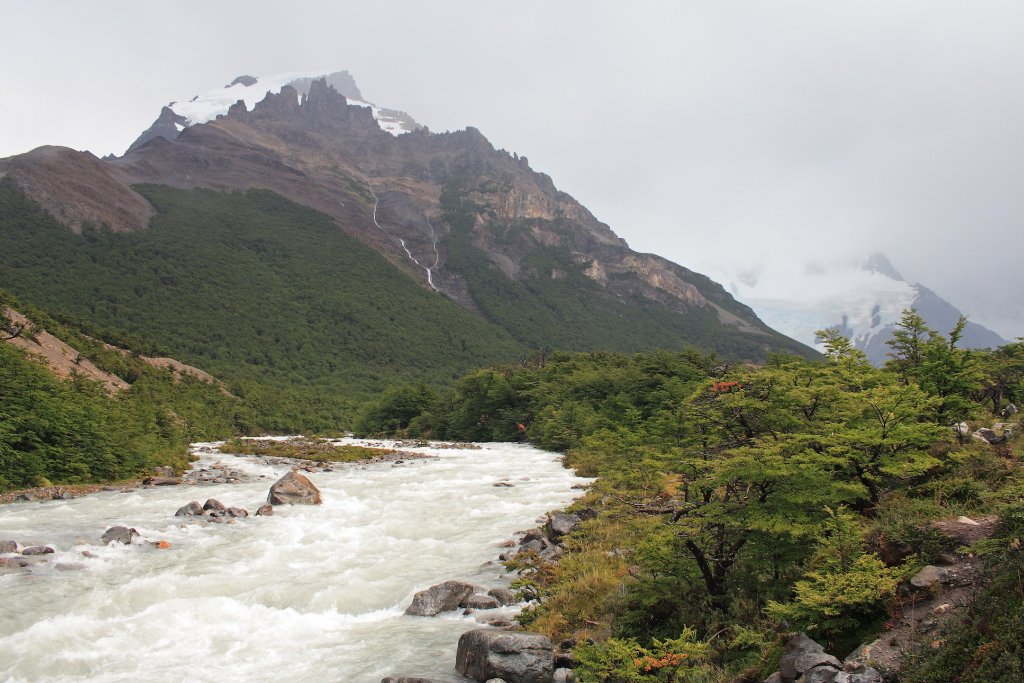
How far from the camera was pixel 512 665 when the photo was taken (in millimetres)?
7215

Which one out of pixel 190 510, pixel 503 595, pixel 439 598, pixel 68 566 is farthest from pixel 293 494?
pixel 503 595

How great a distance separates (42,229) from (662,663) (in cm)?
14216

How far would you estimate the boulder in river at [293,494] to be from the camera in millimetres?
17684

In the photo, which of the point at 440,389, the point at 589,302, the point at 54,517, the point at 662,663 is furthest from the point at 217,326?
the point at 589,302

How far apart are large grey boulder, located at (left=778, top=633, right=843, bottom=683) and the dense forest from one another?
1.11 feet

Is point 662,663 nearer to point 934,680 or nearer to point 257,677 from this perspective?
point 934,680

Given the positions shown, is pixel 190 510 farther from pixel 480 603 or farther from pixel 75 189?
pixel 75 189

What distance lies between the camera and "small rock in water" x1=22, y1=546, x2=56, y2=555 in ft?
37.7

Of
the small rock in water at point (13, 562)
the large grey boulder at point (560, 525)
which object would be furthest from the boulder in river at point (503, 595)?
the small rock in water at point (13, 562)

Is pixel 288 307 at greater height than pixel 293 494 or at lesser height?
greater

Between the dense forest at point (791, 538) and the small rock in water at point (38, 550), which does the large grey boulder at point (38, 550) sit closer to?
the small rock in water at point (38, 550)

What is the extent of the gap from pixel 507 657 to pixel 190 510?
499 inches

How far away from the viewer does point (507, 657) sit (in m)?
7.31

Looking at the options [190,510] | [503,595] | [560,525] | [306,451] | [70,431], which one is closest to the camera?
[503,595]
